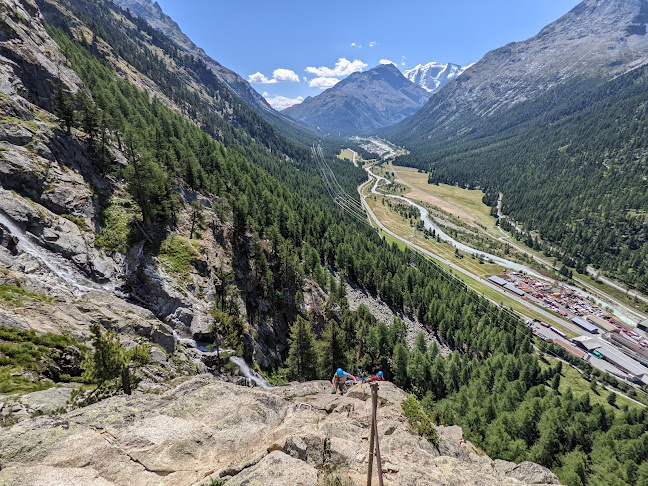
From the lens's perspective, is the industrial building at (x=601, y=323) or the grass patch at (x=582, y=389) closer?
the grass patch at (x=582, y=389)

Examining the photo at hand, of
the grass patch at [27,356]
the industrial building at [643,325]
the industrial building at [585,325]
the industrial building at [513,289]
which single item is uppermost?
the grass patch at [27,356]

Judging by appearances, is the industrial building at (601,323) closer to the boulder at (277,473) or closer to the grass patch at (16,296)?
the boulder at (277,473)

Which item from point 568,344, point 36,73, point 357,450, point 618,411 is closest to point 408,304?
point 618,411

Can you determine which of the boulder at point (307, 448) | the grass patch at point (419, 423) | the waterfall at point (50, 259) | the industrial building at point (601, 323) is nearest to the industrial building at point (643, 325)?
the industrial building at point (601, 323)

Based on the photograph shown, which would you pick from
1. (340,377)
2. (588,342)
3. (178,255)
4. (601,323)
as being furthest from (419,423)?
(601,323)

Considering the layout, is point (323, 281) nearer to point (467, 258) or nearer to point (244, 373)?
point (244, 373)

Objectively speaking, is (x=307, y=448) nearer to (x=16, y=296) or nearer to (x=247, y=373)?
(x=16, y=296)

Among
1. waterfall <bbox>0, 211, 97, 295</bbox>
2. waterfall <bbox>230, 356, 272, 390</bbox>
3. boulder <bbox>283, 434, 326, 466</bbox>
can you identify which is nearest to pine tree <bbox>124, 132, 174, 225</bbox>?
waterfall <bbox>0, 211, 97, 295</bbox>
